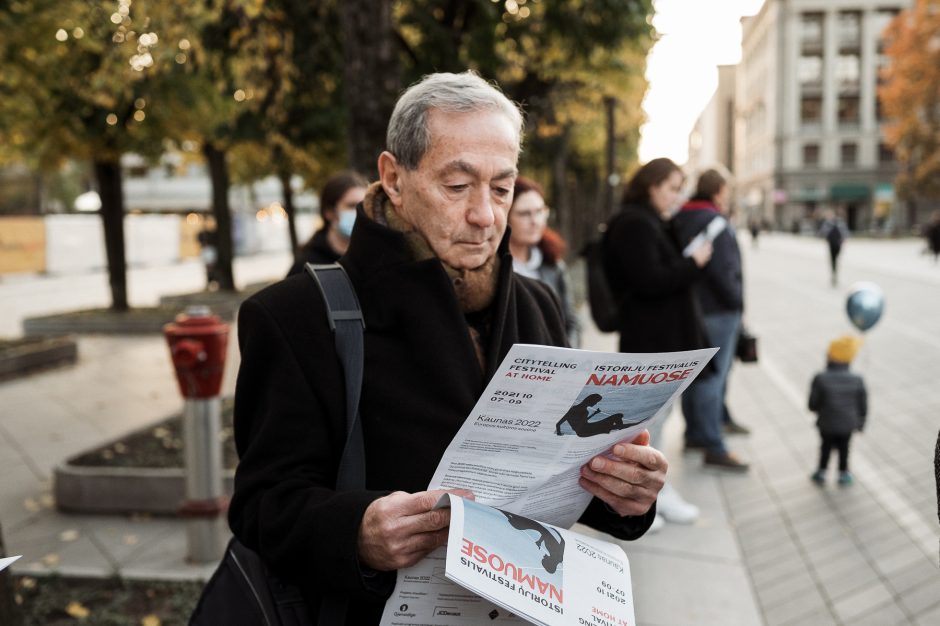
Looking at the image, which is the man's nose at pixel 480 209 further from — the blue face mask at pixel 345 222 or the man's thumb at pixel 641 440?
the blue face mask at pixel 345 222

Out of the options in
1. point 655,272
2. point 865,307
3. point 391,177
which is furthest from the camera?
point 865,307

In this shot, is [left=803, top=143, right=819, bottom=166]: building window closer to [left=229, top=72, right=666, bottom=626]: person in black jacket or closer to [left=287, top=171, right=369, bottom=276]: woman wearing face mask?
[left=287, top=171, right=369, bottom=276]: woman wearing face mask

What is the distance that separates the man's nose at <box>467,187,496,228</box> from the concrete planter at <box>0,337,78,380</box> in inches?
420

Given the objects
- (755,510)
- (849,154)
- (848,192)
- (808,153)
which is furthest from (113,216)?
(849,154)

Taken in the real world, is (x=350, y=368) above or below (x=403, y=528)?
above

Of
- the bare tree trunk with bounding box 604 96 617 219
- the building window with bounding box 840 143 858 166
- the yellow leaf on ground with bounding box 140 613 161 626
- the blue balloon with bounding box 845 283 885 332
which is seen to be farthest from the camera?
the building window with bounding box 840 143 858 166

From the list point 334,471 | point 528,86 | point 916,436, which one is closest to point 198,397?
point 334,471

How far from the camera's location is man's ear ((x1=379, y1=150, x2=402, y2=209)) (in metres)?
1.89

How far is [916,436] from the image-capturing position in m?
7.19

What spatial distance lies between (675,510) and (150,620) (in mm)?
3115

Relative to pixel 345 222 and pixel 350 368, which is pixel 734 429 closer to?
pixel 345 222

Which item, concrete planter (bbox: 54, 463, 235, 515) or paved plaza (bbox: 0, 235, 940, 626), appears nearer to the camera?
paved plaza (bbox: 0, 235, 940, 626)

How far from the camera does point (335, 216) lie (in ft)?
15.5

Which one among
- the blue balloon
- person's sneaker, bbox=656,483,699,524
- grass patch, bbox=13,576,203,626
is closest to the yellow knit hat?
the blue balloon
